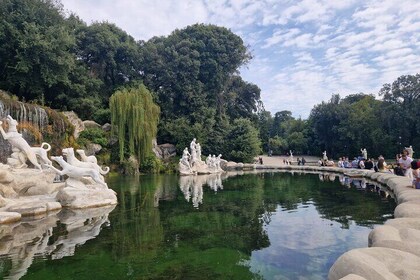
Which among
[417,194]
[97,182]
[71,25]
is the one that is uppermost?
[71,25]

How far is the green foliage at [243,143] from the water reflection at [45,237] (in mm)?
27942

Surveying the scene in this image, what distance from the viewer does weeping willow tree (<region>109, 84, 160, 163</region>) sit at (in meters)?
26.7

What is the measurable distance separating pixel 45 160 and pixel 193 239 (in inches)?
355

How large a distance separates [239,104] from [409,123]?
21.1m

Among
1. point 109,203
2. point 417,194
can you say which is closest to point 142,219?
point 109,203

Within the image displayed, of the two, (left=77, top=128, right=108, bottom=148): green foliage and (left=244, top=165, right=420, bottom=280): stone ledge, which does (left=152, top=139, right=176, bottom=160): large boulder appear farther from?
(left=244, top=165, right=420, bottom=280): stone ledge

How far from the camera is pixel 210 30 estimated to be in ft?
132

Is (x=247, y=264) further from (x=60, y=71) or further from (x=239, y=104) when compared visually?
(x=239, y=104)

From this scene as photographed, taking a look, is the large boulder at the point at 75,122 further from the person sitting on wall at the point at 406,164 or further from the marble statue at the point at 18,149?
the person sitting on wall at the point at 406,164

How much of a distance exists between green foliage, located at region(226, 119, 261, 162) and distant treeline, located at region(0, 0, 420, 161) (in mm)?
114

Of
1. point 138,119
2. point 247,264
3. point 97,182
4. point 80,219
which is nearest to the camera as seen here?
point 247,264

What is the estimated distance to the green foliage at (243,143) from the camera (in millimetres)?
37312

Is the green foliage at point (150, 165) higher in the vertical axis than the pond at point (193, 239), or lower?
higher

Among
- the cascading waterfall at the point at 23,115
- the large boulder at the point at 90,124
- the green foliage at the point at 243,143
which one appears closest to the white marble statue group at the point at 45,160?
the cascading waterfall at the point at 23,115
